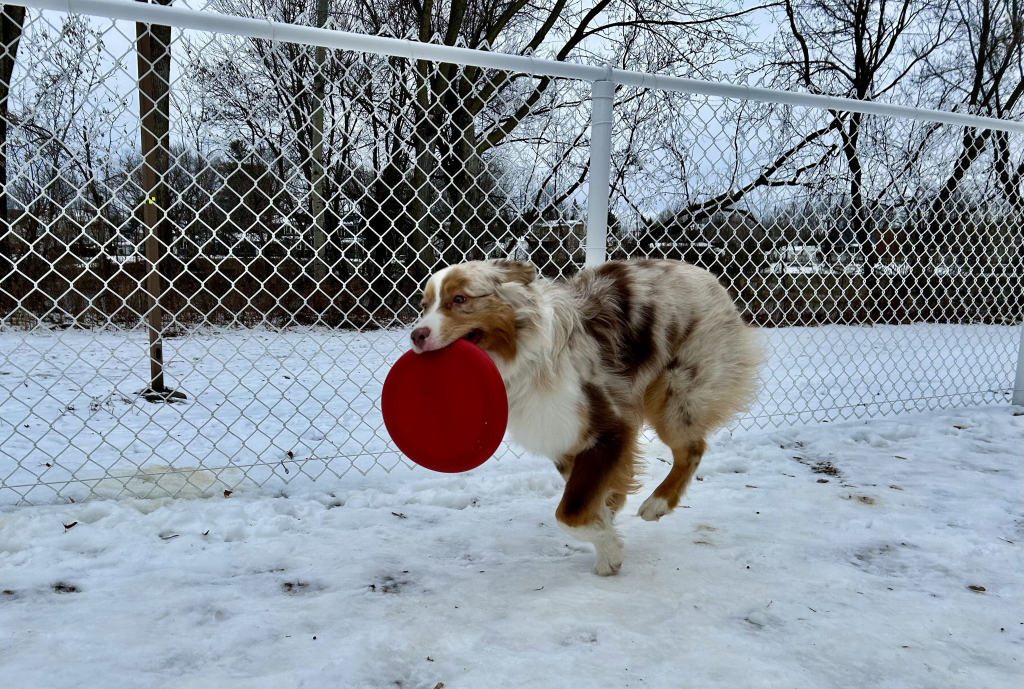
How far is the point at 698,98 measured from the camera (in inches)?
154

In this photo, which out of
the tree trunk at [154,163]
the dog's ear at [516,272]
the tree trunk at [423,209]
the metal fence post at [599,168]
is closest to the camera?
the dog's ear at [516,272]

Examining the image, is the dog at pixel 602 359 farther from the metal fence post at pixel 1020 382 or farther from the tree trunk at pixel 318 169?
the metal fence post at pixel 1020 382

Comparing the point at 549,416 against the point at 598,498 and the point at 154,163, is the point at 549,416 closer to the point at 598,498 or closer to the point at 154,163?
the point at 598,498

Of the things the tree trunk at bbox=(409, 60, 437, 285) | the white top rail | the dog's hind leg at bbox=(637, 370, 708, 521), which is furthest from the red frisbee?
the tree trunk at bbox=(409, 60, 437, 285)

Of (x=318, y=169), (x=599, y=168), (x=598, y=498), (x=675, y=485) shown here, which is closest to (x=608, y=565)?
(x=598, y=498)

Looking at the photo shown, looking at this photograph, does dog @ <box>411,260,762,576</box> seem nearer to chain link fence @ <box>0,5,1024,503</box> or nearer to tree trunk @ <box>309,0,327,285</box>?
chain link fence @ <box>0,5,1024,503</box>

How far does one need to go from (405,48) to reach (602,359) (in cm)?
162

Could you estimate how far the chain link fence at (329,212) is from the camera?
3.29 meters

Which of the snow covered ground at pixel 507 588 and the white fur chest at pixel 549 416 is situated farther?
the white fur chest at pixel 549 416

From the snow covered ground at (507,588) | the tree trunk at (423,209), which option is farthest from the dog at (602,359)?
the tree trunk at (423,209)

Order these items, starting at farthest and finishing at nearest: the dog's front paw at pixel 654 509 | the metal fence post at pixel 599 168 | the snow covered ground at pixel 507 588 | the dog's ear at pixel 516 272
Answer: the metal fence post at pixel 599 168 < the dog's front paw at pixel 654 509 < the dog's ear at pixel 516 272 < the snow covered ground at pixel 507 588

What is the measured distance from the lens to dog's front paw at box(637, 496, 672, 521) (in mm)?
2834

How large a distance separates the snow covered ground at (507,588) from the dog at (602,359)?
0.31 meters

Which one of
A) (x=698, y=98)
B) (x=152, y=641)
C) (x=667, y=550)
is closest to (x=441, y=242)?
(x=698, y=98)
